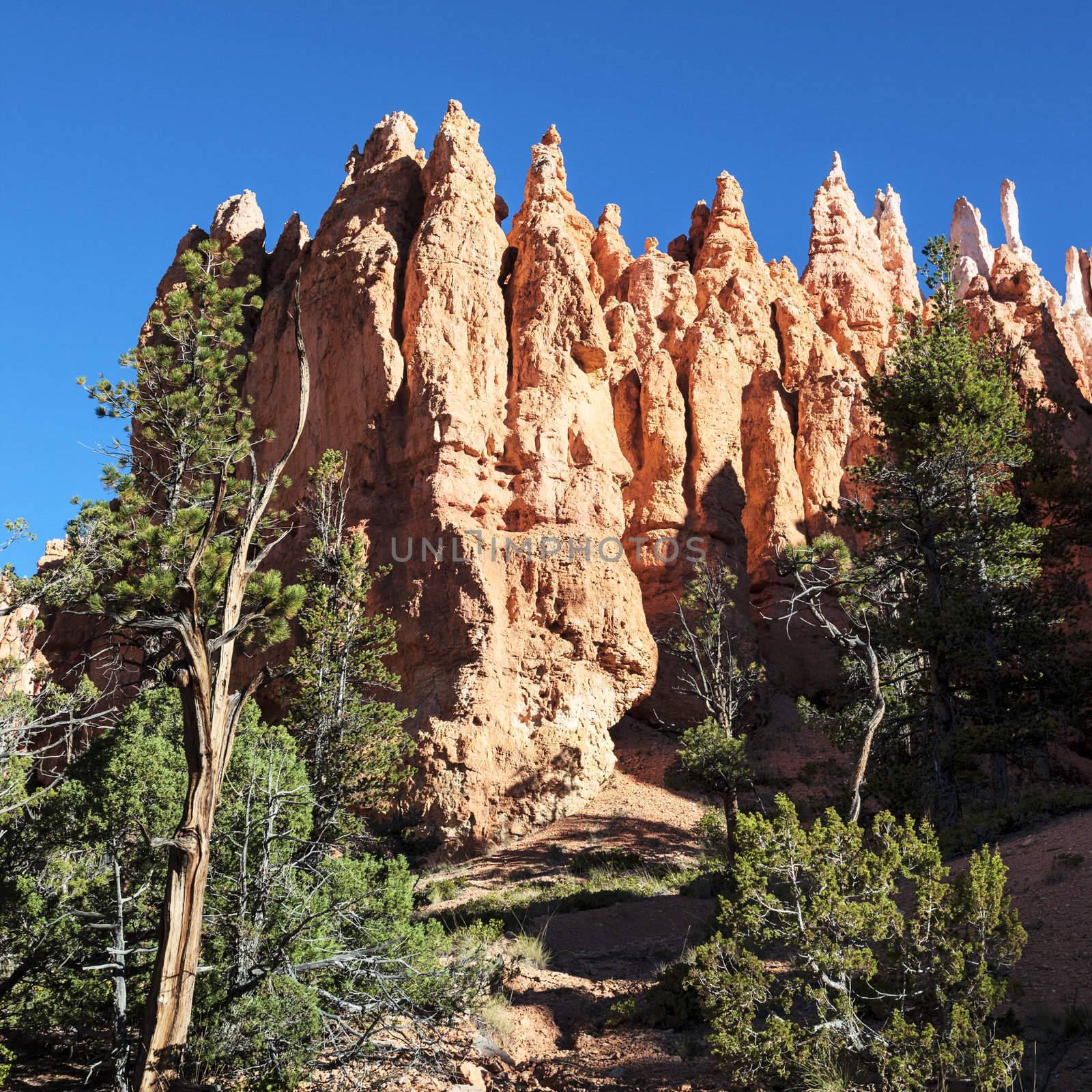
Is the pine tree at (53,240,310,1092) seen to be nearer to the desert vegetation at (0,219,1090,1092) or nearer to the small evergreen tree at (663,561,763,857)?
the desert vegetation at (0,219,1090,1092)

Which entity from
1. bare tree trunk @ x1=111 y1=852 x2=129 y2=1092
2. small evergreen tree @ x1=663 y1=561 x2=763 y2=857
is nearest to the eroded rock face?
small evergreen tree @ x1=663 y1=561 x2=763 y2=857

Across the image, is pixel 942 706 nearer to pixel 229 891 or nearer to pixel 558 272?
pixel 229 891

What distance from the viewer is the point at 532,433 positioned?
28.5 m

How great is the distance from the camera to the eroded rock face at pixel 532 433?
25750 millimetres

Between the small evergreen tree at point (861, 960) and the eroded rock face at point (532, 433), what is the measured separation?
16505 millimetres

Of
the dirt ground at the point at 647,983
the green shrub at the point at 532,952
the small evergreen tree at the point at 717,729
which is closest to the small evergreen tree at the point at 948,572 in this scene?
the small evergreen tree at the point at 717,729

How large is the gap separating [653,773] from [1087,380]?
3538 cm

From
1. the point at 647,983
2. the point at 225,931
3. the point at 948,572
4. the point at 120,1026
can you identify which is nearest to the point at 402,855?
the point at 647,983

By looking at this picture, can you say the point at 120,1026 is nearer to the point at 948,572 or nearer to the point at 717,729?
the point at 717,729

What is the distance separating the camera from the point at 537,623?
26922mm

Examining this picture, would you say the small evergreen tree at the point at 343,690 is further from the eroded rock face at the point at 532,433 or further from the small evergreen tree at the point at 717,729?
the small evergreen tree at the point at 717,729

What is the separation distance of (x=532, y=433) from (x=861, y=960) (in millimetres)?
21951

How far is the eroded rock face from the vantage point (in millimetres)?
25750

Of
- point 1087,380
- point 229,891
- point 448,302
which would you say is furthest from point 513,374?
point 1087,380
